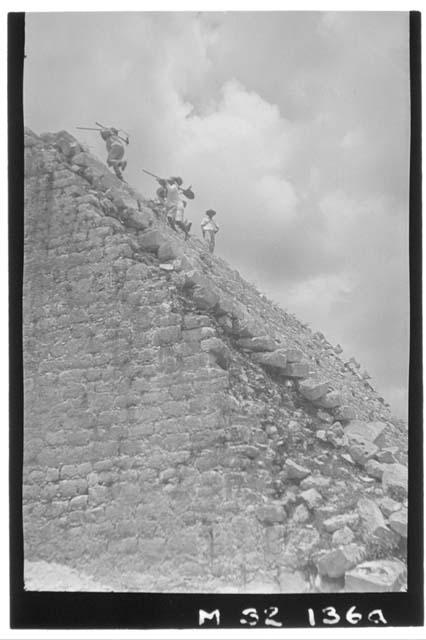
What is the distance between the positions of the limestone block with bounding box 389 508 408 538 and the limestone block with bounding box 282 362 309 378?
115cm

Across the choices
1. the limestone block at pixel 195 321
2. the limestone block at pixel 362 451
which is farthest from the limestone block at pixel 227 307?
the limestone block at pixel 362 451

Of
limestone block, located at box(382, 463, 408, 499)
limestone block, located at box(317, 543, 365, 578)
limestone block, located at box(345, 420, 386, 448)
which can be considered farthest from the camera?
limestone block, located at box(345, 420, 386, 448)

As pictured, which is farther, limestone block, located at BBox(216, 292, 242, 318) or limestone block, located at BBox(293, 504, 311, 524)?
limestone block, located at BBox(216, 292, 242, 318)

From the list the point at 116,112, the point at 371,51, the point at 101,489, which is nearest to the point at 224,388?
the point at 101,489

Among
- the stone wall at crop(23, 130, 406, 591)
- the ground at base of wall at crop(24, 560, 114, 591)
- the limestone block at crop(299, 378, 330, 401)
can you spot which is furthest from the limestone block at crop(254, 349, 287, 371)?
the ground at base of wall at crop(24, 560, 114, 591)

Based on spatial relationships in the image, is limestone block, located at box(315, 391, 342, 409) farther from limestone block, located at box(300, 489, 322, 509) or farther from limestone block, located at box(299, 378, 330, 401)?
limestone block, located at box(300, 489, 322, 509)

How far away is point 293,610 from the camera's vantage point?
239 inches

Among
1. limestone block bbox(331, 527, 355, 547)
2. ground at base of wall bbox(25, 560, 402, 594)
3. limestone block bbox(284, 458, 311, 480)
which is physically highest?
limestone block bbox(284, 458, 311, 480)

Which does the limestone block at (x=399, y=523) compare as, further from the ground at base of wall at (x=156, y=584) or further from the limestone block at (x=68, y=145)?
the limestone block at (x=68, y=145)

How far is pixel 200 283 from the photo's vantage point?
21.2ft

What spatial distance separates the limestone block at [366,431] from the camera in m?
6.43

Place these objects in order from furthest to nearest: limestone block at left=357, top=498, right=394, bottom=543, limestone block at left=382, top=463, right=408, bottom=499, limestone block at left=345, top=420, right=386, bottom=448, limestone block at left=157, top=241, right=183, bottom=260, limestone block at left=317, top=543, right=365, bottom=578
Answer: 1. limestone block at left=157, top=241, right=183, bottom=260
2. limestone block at left=345, top=420, right=386, bottom=448
3. limestone block at left=382, top=463, right=408, bottom=499
4. limestone block at left=357, top=498, right=394, bottom=543
5. limestone block at left=317, top=543, right=365, bottom=578

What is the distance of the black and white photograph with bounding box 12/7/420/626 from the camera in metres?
6.20

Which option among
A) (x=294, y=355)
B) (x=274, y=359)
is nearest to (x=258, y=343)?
(x=274, y=359)
